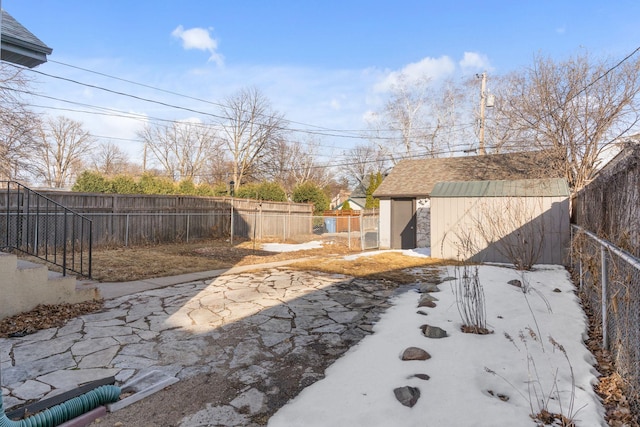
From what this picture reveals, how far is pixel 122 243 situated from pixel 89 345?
32.8 ft

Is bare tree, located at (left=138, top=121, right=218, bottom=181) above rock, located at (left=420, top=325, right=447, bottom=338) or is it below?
above

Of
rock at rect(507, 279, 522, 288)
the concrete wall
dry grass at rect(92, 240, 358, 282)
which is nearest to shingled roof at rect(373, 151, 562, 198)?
dry grass at rect(92, 240, 358, 282)

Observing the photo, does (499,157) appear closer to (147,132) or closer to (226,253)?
(226,253)

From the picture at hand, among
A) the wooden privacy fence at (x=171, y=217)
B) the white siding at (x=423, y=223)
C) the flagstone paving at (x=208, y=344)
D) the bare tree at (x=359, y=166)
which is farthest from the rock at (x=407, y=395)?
the bare tree at (x=359, y=166)

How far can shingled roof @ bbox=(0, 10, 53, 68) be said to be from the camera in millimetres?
3178

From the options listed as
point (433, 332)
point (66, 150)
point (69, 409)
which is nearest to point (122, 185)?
point (69, 409)

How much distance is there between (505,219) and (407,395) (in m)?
7.61

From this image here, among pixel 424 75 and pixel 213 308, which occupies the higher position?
pixel 424 75

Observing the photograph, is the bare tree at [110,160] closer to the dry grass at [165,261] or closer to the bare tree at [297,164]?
the bare tree at [297,164]

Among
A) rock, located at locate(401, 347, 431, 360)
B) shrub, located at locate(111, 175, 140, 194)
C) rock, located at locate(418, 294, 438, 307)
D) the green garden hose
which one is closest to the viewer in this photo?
the green garden hose

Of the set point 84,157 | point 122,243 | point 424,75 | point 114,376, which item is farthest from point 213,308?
point 84,157

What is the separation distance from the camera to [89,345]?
358cm

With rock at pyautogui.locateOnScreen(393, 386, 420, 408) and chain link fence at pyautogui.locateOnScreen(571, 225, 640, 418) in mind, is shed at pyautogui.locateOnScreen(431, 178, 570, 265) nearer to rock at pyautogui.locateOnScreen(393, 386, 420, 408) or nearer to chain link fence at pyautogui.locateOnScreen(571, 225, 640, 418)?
chain link fence at pyautogui.locateOnScreen(571, 225, 640, 418)

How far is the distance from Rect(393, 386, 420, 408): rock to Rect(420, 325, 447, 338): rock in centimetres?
114
